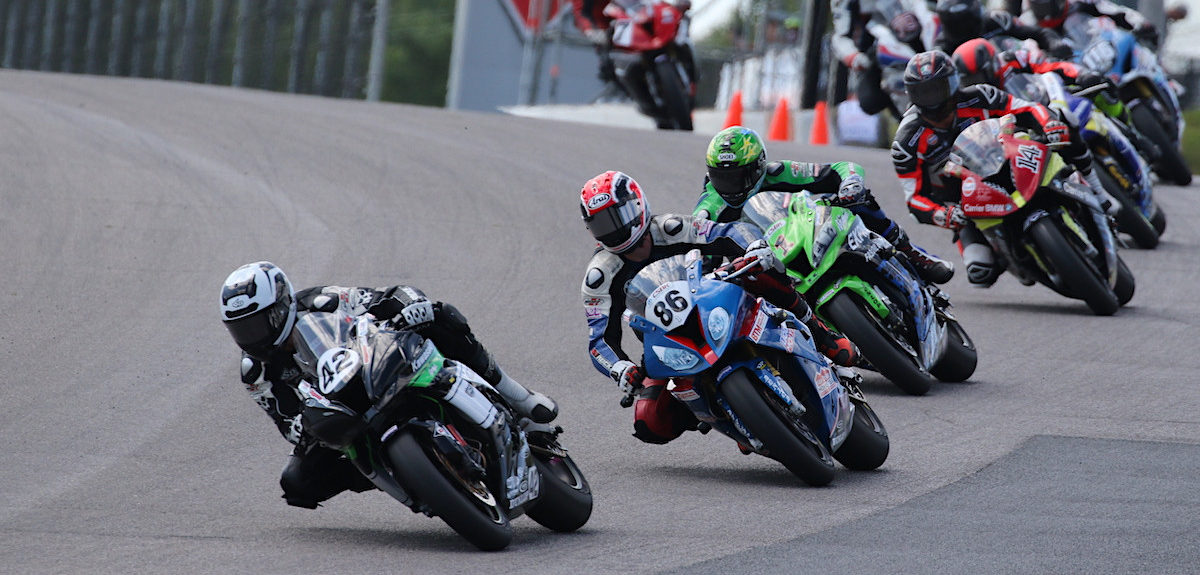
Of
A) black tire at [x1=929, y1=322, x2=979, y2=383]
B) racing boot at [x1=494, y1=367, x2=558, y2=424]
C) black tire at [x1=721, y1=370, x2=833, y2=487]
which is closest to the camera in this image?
racing boot at [x1=494, y1=367, x2=558, y2=424]

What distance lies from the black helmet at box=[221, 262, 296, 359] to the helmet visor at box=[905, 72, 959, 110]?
587 centimetres

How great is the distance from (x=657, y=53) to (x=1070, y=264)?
11.9 metres

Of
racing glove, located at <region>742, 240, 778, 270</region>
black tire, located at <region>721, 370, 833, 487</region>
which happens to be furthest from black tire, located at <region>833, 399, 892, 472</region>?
racing glove, located at <region>742, 240, 778, 270</region>

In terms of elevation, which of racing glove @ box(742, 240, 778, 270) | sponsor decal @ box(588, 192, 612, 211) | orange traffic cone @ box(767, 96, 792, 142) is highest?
sponsor decal @ box(588, 192, 612, 211)

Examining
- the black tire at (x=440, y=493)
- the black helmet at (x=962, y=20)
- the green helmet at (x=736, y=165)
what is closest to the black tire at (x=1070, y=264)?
the green helmet at (x=736, y=165)

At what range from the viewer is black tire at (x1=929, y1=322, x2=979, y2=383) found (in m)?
9.89

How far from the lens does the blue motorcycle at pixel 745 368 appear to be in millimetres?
7281

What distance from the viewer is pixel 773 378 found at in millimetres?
7340

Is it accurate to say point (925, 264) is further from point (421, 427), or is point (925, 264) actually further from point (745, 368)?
point (421, 427)

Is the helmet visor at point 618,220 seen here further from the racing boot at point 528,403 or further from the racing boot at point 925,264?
the racing boot at point 925,264

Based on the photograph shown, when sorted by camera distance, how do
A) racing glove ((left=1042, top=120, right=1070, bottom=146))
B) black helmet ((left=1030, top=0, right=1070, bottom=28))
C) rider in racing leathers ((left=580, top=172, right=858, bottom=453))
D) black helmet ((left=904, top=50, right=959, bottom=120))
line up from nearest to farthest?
rider in racing leathers ((left=580, top=172, right=858, bottom=453)) → black helmet ((left=904, top=50, right=959, bottom=120)) → racing glove ((left=1042, top=120, right=1070, bottom=146)) → black helmet ((left=1030, top=0, right=1070, bottom=28))

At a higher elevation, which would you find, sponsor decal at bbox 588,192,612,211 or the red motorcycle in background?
sponsor decal at bbox 588,192,612,211

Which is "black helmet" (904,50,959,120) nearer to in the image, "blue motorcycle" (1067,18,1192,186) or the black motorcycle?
"blue motorcycle" (1067,18,1192,186)

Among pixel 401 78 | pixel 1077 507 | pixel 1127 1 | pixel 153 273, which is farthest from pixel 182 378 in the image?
pixel 401 78
